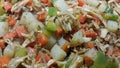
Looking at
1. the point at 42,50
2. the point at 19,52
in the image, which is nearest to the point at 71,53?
the point at 42,50

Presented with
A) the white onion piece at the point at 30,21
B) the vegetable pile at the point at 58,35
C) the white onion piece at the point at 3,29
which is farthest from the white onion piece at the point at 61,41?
the white onion piece at the point at 3,29

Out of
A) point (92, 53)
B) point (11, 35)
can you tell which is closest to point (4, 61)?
point (11, 35)

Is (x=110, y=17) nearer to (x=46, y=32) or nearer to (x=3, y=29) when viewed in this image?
(x=46, y=32)

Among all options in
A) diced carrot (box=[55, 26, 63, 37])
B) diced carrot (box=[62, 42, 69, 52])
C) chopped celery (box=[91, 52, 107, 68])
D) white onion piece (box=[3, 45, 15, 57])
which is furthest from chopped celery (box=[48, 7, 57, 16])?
chopped celery (box=[91, 52, 107, 68])

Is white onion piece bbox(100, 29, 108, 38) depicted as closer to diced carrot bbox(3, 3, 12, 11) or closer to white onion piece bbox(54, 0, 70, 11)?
white onion piece bbox(54, 0, 70, 11)

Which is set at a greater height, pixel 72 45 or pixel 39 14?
pixel 39 14

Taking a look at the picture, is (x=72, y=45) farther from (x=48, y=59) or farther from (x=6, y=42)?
(x=6, y=42)
